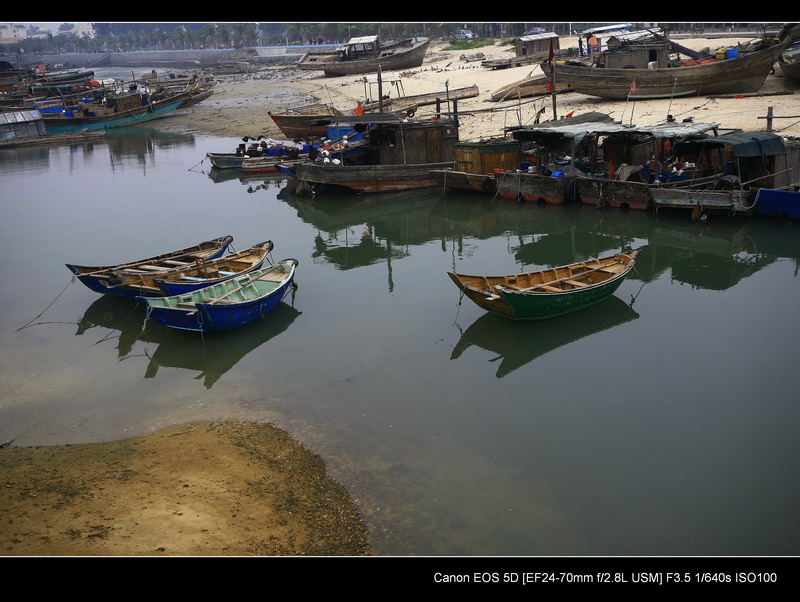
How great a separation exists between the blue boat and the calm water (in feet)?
1.28

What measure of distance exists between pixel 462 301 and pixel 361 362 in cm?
348

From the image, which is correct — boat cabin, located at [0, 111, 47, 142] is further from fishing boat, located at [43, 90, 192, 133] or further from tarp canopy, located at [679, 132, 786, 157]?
tarp canopy, located at [679, 132, 786, 157]

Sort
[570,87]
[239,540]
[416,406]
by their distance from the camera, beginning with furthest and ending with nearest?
1. [570,87]
2. [416,406]
3. [239,540]

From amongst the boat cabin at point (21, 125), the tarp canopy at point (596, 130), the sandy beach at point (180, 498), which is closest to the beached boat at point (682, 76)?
the tarp canopy at point (596, 130)

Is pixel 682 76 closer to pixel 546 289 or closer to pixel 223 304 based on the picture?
pixel 546 289

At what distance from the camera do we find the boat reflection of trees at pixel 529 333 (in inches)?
544

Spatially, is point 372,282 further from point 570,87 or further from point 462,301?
point 570,87

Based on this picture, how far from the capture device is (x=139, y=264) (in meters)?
17.6

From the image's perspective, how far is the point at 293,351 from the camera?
14500 mm

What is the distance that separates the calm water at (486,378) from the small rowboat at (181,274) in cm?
88

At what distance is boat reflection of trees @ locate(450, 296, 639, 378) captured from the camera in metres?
13.8

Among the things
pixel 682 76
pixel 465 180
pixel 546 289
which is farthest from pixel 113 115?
pixel 546 289

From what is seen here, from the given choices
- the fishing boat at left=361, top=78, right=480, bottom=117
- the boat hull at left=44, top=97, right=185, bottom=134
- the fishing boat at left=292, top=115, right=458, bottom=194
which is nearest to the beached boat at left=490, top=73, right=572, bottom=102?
the fishing boat at left=361, top=78, right=480, bottom=117

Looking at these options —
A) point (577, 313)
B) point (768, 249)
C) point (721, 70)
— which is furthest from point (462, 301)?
point (721, 70)
